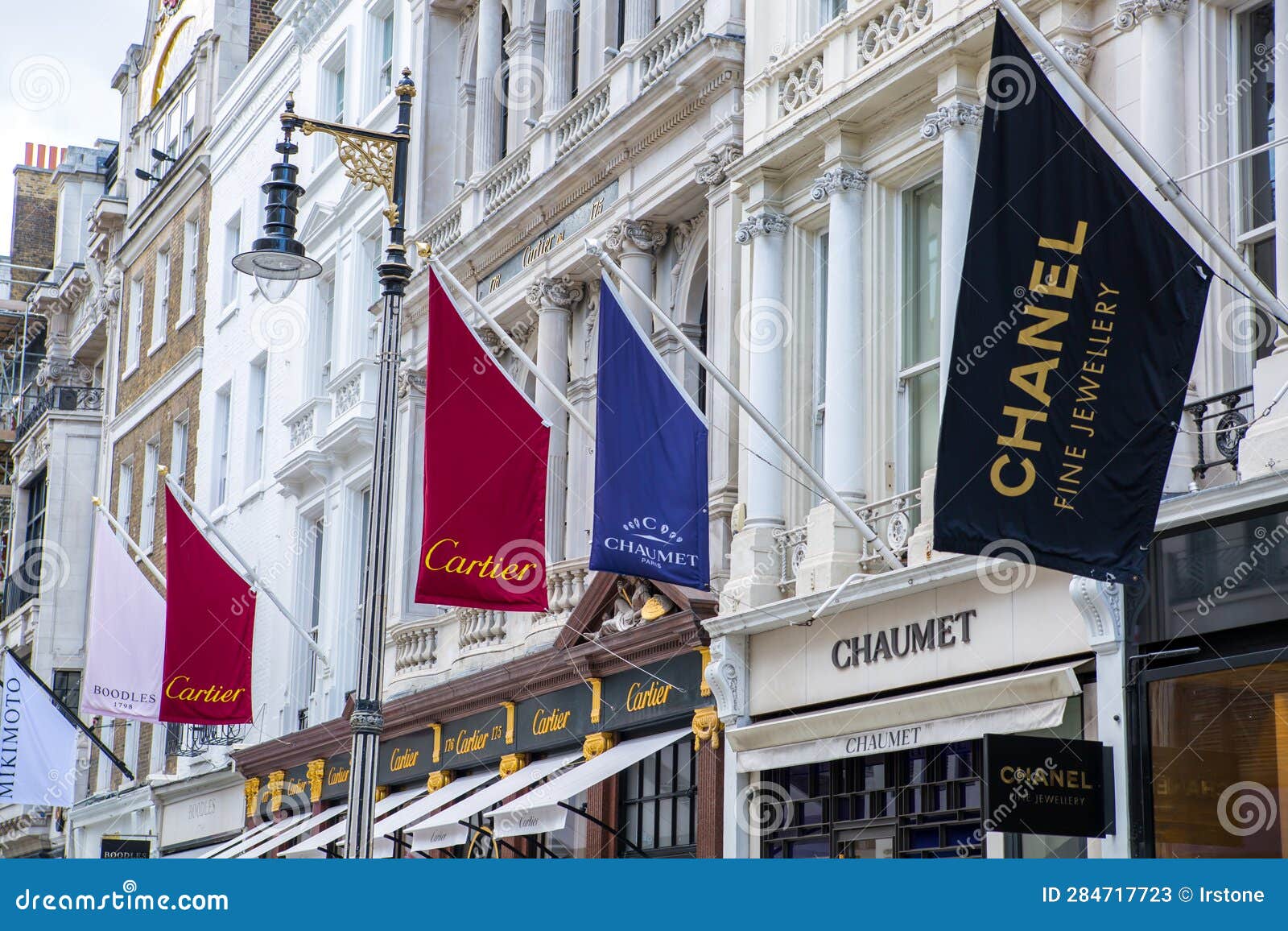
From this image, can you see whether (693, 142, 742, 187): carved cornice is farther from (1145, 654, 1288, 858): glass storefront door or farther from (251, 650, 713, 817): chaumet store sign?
(1145, 654, 1288, 858): glass storefront door

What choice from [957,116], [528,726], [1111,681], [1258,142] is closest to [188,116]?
[528,726]

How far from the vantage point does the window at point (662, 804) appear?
18.8 metres

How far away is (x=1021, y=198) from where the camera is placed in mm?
11125

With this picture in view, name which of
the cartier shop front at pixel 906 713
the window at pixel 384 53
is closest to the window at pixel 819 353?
the cartier shop front at pixel 906 713

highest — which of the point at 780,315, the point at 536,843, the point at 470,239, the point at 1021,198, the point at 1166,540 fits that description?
the point at 470,239

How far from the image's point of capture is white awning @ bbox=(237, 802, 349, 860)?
994 inches

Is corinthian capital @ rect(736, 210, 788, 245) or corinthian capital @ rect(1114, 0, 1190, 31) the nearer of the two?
corinthian capital @ rect(1114, 0, 1190, 31)

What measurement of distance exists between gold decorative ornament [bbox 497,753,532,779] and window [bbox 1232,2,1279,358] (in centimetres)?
1114

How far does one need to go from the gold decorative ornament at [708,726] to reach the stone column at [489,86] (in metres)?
10.2

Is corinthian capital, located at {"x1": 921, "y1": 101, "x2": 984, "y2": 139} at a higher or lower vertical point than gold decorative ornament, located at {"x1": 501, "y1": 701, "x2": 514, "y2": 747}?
higher

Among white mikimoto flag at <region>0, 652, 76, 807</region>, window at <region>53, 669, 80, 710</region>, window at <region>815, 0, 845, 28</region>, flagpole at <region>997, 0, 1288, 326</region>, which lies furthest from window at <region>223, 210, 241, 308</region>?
flagpole at <region>997, 0, 1288, 326</region>

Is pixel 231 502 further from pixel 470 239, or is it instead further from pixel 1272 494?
pixel 1272 494

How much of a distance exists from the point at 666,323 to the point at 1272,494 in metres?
5.51

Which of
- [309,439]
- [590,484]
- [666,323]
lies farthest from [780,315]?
[309,439]
